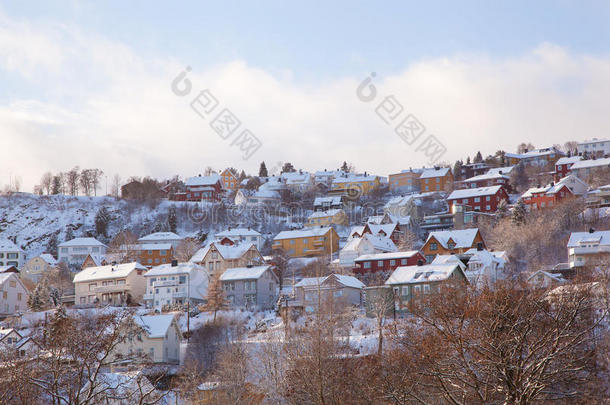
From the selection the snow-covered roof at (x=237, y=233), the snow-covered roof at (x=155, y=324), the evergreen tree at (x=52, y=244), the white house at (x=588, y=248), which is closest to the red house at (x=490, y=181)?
the snow-covered roof at (x=237, y=233)

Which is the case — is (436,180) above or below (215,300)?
above

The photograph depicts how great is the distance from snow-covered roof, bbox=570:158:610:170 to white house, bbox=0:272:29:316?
74.3 metres

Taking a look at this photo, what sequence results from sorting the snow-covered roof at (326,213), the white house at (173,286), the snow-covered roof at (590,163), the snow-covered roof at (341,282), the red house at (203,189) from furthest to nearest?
the red house at (203,189) < the snow-covered roof at (326,213) < the snow-covered roof at (590,163) < the white house at (173,286) < the snow-covered roof at (341,282)

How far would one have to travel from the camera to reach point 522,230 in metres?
73.6

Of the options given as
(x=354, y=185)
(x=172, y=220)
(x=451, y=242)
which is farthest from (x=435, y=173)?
(x=172, y=220)

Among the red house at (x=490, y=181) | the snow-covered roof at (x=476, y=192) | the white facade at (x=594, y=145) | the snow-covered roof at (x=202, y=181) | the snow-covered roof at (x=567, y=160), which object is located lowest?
the snow-covered roof at (x=476, y=192)

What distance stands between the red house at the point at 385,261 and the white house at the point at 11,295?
33.4 m

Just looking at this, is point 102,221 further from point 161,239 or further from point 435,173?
point 435,173

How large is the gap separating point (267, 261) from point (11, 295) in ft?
87.3

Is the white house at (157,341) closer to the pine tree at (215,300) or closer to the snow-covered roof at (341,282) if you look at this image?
the pine tree at (215,300)

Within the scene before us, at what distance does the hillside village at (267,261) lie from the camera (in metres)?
42.9

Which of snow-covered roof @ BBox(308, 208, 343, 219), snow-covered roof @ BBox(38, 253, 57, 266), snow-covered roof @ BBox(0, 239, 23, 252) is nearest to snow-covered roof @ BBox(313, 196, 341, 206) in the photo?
snow-covered roof @ BBox(308, 208, 343, 219)

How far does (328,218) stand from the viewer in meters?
101

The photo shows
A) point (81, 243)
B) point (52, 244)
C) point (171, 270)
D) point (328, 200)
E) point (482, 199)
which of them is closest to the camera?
point (171, 270)
